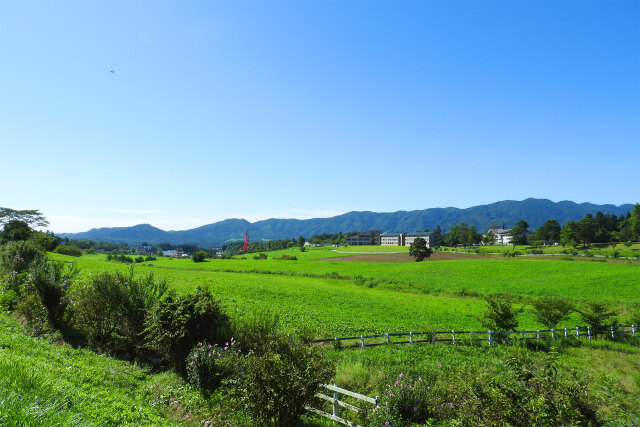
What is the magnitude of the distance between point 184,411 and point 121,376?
3.03 m

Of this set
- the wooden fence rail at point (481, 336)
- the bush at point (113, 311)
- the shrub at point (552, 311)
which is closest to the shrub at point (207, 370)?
the bush at point (113, 311)

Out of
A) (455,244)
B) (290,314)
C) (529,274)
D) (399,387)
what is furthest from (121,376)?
(455,244)

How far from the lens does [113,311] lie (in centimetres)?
1602

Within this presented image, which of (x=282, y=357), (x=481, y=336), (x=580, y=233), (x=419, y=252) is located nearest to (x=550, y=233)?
(x=580, y=233)

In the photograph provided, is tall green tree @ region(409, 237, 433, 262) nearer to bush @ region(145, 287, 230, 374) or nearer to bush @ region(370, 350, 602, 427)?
bush @ region(145, 287, 230, 374)

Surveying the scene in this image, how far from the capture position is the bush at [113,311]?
15484 millimetres

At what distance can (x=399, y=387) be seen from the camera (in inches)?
334

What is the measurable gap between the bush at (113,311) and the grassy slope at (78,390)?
86.4 inches

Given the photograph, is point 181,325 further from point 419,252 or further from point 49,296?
point 419,252

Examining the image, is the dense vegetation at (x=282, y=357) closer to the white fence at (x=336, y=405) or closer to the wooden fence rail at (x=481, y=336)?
the white fence at (x=336, y=405)

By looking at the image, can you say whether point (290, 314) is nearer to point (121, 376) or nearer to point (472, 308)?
point (121, 376)

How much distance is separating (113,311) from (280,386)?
39.7ft

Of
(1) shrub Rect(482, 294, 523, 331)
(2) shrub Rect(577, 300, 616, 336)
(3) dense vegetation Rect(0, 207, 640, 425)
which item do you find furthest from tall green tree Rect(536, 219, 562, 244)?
(1) shrub Rect(482, 294, 523, 331)

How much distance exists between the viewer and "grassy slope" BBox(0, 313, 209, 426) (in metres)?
4.32
